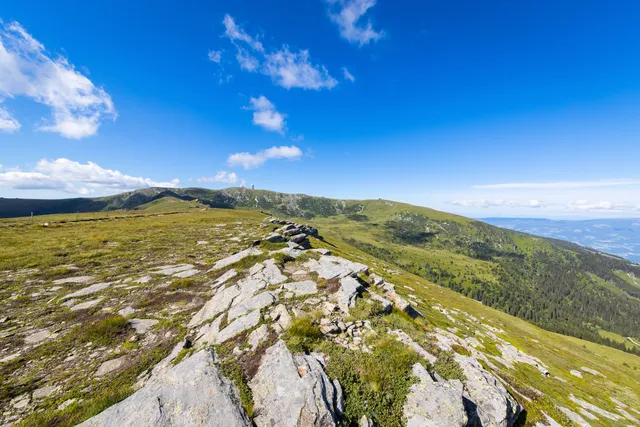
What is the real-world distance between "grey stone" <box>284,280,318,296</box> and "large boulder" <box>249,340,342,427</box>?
7049 millimetres

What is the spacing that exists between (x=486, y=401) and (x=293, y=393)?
906 centimetres

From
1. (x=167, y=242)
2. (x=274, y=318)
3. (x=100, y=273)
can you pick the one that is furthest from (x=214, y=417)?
(x=167, y=242)

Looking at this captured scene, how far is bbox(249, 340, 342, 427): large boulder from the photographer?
8.23m

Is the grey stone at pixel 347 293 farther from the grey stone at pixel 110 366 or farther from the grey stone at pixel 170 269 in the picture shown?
the grey stone at pixel 170 269

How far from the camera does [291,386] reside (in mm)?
9281

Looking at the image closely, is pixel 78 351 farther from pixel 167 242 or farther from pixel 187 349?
pixel 167 242

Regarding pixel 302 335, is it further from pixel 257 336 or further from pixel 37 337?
pixel 37 337

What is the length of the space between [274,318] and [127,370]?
7.29 metres

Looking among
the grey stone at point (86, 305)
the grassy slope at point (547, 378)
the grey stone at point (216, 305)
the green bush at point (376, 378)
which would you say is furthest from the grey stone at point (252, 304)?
the grassy slope at point (547, 378)

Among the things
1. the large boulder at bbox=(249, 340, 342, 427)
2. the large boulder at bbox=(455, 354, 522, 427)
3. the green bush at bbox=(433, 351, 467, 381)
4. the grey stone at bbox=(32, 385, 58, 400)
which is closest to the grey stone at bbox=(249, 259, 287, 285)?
the large boulder at bbox=(249, 340, 342, 427)

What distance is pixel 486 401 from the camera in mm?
10828

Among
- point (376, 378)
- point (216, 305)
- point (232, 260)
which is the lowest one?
point (376, 378)

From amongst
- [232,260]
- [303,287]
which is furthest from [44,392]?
[232,260]

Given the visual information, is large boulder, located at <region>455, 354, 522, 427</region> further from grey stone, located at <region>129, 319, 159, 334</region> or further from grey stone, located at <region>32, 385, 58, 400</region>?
grey stone, located at <region>129, 319, 159, 334</region>
